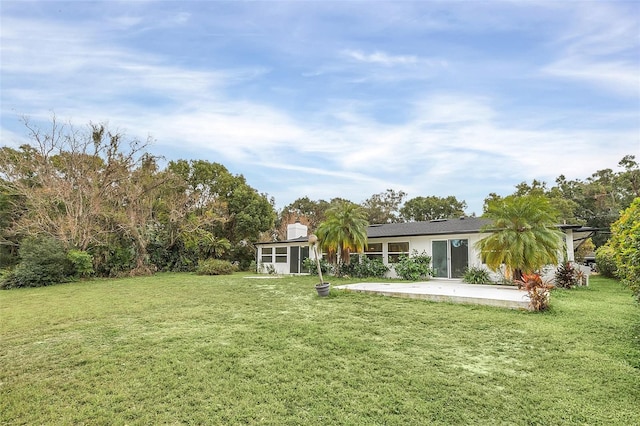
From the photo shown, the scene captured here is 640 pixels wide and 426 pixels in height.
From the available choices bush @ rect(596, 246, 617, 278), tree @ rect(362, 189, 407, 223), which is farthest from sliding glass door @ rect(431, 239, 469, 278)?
tree @ rect(362, 189, 407, 223)

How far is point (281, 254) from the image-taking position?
19391 millimetres

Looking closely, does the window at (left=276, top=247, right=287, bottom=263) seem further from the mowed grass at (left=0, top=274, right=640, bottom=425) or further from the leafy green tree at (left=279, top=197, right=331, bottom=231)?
the leafy green tree at (left=279, top=197, right=331, bottom=231)

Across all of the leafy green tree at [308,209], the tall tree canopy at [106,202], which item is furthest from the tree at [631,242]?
the leafy green tree at [308,209]

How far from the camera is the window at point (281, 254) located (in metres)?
19.2

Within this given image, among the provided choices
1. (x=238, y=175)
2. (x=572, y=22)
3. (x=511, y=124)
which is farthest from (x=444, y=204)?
(x=572, y=22)

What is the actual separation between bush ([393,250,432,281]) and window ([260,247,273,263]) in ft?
27.1

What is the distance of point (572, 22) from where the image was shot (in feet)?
26.6

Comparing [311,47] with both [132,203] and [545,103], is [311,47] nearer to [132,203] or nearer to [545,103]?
[545,103]

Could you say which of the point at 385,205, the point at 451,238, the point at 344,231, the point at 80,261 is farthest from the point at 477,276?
the point at 385,205

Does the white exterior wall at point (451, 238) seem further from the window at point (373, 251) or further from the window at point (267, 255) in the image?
the window at point (267, 255)

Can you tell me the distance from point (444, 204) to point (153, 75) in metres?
32.1

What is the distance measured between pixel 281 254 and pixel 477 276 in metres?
10.7

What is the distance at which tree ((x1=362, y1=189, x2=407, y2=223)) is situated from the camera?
3859 centimetres

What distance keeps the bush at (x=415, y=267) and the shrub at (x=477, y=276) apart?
169 centimetres
